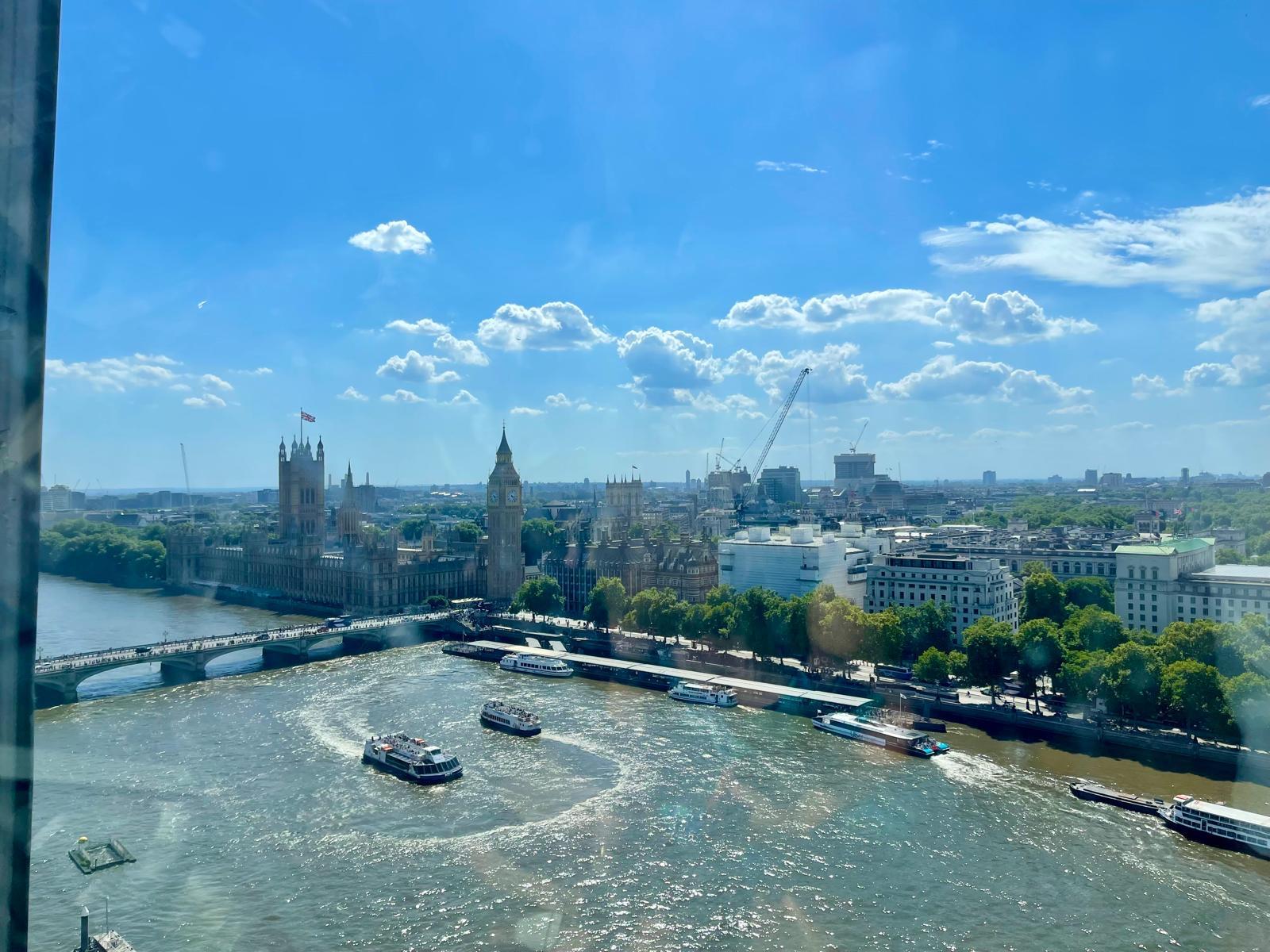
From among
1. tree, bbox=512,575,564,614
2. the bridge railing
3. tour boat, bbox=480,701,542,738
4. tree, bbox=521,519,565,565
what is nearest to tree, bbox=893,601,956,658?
tour boat, bbox=480,701,542,738

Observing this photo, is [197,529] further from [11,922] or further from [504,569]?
[11,922]

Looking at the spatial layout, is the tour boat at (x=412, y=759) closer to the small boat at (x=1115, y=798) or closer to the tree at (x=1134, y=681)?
the small boat at (x=1115, y=798)

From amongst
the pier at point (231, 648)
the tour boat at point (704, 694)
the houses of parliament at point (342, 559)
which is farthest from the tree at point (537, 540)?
the tour boat at point (704, 694)

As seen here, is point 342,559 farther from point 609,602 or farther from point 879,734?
point 879,734

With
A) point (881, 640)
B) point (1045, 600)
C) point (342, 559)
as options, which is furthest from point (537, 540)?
point (881, 640)

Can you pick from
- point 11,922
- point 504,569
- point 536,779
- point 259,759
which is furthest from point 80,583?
point 11,922
